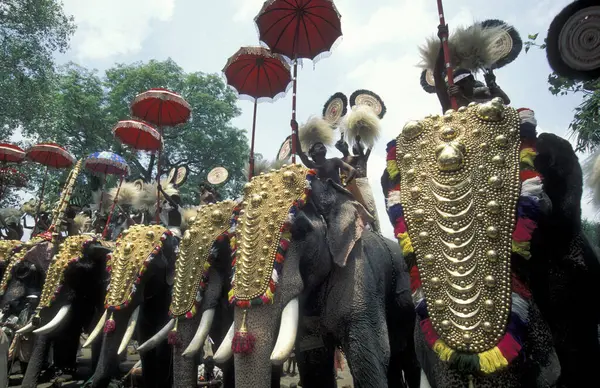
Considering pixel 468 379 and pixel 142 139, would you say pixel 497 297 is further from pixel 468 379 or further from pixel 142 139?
pixel 142 139

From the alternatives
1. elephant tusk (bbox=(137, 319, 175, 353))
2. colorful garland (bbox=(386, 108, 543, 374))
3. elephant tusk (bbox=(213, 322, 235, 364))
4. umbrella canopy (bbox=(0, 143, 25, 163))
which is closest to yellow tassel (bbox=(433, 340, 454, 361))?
colorful garland (bbox=(386, 108, 543, 374))

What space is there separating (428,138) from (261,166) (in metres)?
3.47

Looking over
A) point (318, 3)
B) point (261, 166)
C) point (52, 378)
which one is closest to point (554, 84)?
point (318, 3)

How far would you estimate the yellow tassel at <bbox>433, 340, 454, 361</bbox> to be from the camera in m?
1.77

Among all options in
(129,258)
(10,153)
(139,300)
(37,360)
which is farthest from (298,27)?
(10,153)

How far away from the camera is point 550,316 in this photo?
7.61 ft

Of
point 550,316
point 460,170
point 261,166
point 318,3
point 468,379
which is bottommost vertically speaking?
point 468,379

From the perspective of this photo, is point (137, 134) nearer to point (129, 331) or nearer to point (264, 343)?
point (129, 331)

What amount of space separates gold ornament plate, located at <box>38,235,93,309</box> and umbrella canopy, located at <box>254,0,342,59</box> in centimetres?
386

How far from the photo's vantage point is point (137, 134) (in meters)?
9.72

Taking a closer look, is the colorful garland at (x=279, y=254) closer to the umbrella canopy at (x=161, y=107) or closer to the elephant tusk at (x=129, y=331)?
the elephant tusk at (x=129, y=331)

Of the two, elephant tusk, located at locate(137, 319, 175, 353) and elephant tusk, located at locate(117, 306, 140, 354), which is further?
elephant tusk, located at locate(117, 306, 140, 354)

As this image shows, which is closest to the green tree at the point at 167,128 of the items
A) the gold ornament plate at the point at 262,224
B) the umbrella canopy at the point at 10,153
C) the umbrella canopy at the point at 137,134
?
the umbrella canopy at the point at 10,153

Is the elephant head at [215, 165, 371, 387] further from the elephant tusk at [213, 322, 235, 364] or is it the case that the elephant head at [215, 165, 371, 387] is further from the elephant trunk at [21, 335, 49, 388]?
the elephant trunk at [21, 335, 49, 388]
